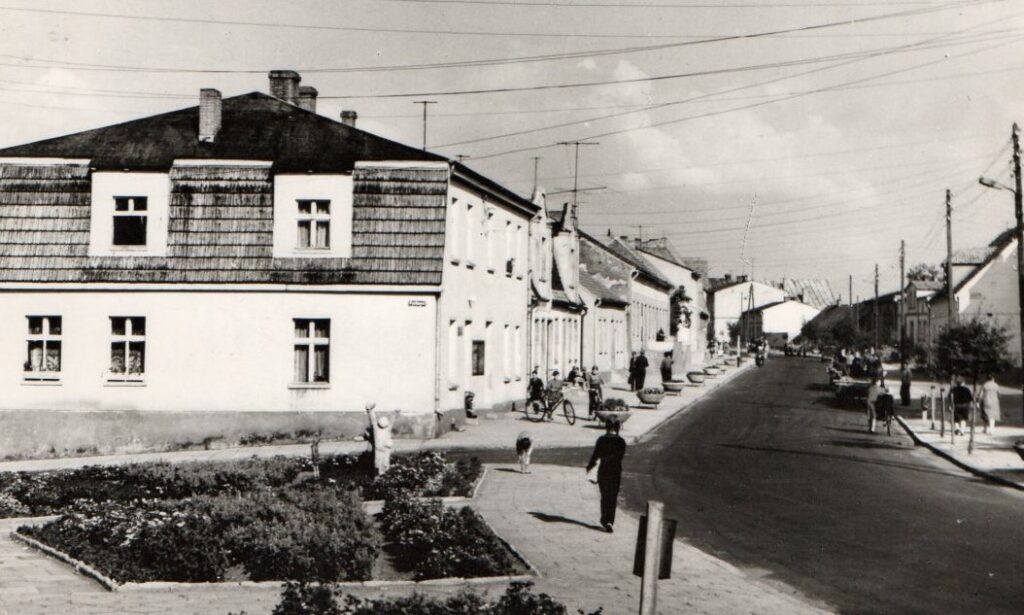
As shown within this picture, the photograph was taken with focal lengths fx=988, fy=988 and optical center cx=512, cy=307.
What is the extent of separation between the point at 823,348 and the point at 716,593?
98009mm

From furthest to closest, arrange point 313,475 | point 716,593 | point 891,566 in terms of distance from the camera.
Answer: point 313,475 → point 891,566 → point 716,593

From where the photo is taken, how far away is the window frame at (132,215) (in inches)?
1007

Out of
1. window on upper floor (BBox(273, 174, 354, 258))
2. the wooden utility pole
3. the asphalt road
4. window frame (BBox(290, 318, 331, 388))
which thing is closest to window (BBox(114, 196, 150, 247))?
window on upper floor (BBox(273, 174, 354, 258))

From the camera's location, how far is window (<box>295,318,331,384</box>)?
25531 mm

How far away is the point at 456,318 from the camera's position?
2683 centimetres

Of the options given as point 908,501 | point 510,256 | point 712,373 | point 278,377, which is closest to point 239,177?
point 278,377

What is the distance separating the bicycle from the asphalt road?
280 cm

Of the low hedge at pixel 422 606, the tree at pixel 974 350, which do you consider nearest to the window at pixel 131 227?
the low hedge at pixel 422 606

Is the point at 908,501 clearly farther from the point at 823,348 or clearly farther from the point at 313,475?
the point at 823,348

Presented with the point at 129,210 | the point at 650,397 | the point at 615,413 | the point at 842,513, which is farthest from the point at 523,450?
the point at 650,397

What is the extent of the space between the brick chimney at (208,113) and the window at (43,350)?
20.3ft

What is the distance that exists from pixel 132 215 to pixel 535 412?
13.1 metres

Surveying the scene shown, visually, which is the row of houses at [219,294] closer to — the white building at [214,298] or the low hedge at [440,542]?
the white building at [214,298]

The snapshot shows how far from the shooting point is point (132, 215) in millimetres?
25625
